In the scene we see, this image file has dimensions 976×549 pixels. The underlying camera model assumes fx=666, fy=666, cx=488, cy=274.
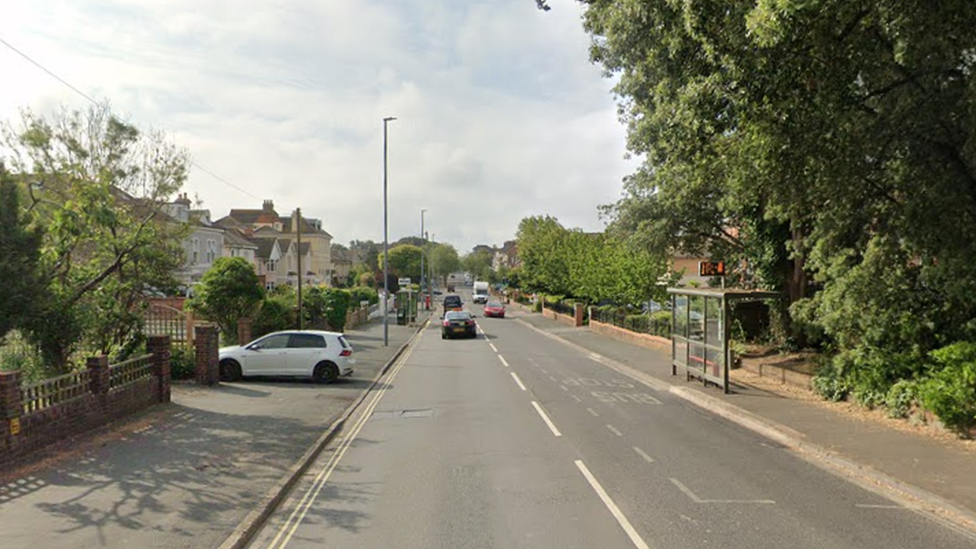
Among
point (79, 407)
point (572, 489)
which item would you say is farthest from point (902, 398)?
point (79, 407)

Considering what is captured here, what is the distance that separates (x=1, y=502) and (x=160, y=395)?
6806mm

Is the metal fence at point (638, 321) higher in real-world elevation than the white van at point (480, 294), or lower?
lower

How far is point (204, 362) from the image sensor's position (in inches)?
675

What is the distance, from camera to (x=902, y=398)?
11.7 meters

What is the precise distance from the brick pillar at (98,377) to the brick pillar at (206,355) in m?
5.39

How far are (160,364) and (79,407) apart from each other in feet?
10.9

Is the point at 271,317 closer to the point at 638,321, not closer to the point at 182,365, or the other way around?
the point at 182,365


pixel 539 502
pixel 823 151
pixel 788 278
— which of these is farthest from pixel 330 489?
pixel 788 278

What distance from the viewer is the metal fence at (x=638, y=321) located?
2897cm

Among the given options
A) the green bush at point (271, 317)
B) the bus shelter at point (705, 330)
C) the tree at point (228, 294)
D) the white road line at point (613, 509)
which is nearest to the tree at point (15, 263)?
the white road line at point (613, 509)

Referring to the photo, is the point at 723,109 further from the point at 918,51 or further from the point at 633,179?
the point at 633,179

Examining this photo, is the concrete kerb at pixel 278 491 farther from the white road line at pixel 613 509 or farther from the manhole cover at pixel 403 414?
the white road line at pixel 613 509

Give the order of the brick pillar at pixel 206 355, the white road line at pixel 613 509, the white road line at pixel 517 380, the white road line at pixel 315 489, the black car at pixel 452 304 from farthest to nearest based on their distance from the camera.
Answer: the black car at pixel 452 304, the white road line at pixel 517 380, the brick pillar at pixel 206 355, the white road line at pixel 315 489, the white road line at pixel 613 509

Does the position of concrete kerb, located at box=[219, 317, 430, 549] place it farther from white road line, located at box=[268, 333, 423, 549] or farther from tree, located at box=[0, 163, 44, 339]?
tree, located at box=[0, 163, 44, 339]
